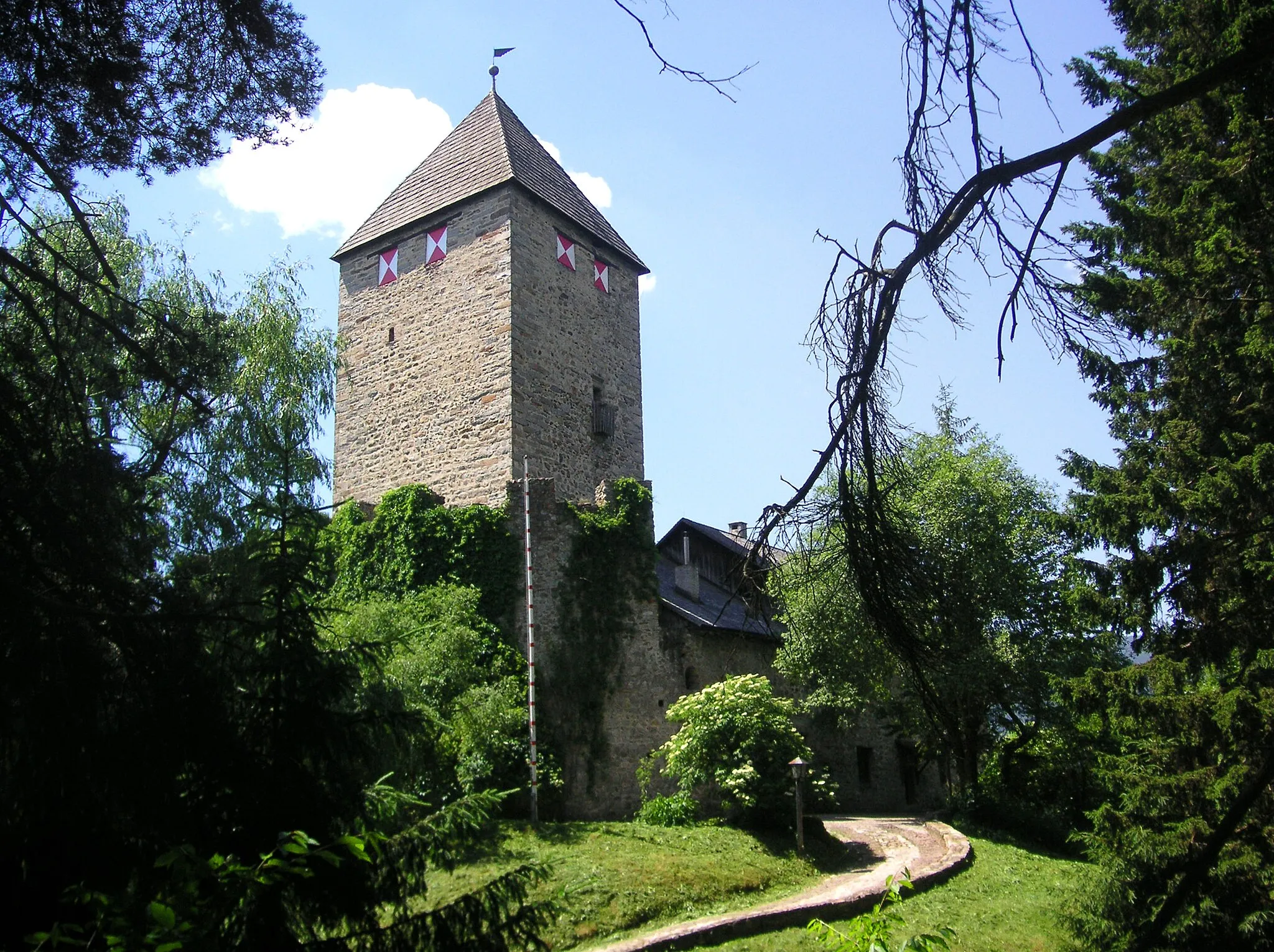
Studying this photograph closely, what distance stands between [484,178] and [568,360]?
408cm

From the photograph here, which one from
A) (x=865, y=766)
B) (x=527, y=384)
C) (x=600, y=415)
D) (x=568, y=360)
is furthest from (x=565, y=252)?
(x=865, y=766)

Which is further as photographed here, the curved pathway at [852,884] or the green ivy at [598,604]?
the green ivy at [598,604]

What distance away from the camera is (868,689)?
19125mm

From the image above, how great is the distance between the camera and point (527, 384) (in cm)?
1916

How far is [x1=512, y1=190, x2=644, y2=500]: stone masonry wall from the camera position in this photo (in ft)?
63.2

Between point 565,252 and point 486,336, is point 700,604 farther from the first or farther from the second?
point 565,252

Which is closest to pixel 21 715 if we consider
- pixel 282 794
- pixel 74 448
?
pixel 282 794

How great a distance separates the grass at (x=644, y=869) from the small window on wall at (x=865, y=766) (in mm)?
8668

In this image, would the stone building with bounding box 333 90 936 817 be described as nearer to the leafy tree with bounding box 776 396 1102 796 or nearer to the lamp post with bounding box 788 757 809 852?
the leafy tree with bounding box 776 396 1102 796

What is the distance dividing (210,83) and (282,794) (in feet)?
11.5

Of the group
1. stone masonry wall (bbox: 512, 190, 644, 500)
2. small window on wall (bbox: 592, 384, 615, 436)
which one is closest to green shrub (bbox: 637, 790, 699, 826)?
stone masonry wall (bbox: 512, 190, 644, 500)

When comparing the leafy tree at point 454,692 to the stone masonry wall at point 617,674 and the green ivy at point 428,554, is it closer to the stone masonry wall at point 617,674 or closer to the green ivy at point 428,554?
the stone masonry wall at point 617,674

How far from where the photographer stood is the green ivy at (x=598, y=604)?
659 inches

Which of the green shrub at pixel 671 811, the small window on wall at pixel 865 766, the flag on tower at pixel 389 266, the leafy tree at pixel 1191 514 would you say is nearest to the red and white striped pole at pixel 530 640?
the green shrub at pixel 671 811
